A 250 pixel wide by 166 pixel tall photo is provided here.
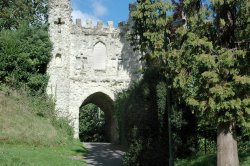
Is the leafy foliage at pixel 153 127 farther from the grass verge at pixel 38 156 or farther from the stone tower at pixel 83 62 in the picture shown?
the stone tower at pixel 83 62

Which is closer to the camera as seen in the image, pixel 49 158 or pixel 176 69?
pixel 176 69

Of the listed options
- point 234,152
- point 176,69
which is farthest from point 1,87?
point 234,152

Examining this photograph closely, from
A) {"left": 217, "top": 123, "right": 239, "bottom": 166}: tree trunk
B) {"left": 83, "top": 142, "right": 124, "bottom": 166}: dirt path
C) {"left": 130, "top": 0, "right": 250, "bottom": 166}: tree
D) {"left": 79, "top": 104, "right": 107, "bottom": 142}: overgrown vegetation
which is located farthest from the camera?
{"left": 79, "top": 104, "right": 107, "bottom": 142}: overgrown vegetation

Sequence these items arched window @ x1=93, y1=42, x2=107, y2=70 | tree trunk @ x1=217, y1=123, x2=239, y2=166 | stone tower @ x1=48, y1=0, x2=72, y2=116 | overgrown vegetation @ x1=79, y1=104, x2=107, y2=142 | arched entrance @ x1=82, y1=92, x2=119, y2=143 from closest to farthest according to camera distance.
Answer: tree trunk @ x1=217, y1=123, x2=239, y2=166, stone tower @ x1=48, y1=0, x2=72, y2=116, arched window @ x1=93, y1=42, x2=107, y2=70, arched entrance @ x1=82, y1=92, x2=119, y2=143, overgrown vegetation @ x1=79, y1=104, x2=107, y2=142

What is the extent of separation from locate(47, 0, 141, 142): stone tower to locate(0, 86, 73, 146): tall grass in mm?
2247

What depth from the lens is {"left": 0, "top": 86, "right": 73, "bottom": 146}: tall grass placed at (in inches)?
801

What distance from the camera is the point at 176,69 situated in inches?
484

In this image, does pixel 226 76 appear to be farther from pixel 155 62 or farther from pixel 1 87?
pixel 1 87

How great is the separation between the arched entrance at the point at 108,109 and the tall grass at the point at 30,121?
5.41 meters

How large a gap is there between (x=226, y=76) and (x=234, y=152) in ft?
7.10

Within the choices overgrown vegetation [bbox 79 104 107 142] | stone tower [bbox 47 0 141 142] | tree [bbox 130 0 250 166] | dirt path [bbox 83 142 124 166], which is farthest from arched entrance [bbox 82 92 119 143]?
tree [bbox 130 0 250 166]

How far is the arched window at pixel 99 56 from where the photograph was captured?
98.5 feet

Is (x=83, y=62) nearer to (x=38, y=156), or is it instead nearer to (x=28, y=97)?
(x=28, y=97)

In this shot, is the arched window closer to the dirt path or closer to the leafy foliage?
the dirt path
